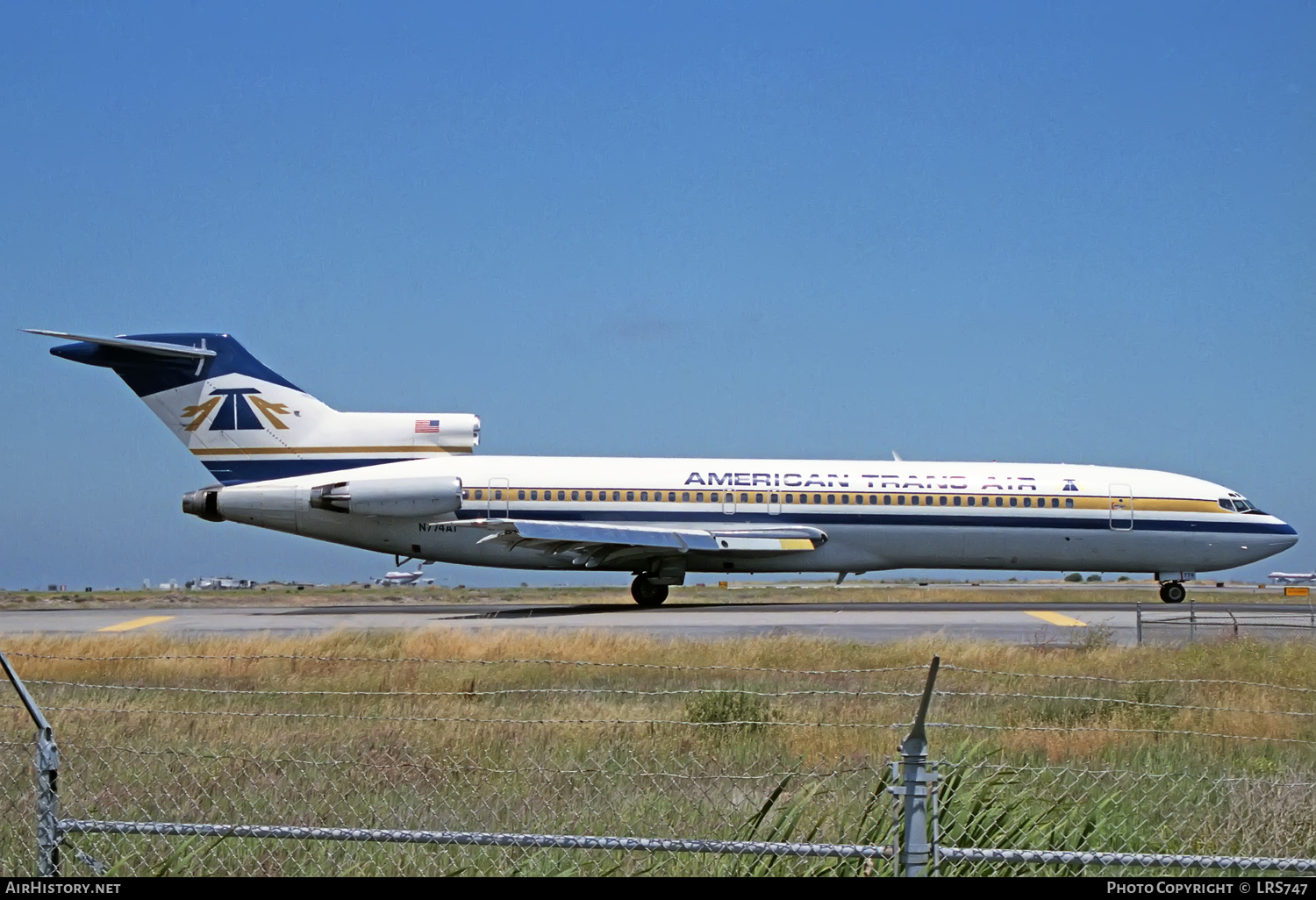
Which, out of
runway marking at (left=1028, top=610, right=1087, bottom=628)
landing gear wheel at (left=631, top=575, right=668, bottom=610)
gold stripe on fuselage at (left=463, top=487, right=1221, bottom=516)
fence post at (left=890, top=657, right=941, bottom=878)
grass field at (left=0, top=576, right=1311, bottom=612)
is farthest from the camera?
grass field at (left=0, top=576, right=1311, bottom=612)

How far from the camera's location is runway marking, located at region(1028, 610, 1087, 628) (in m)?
23.8

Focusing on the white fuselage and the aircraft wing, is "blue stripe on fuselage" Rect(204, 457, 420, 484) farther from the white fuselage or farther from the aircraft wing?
the aircraft wing

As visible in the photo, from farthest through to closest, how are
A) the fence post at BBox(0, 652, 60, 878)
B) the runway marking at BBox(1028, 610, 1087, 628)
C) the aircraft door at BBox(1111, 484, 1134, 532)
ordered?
the aircraft door at BBox(1111, 484, 1134, 532), the runway marking at BBox(1028, 610, 1087, 628), the fence post at BBox(0, 652, 60, 878)

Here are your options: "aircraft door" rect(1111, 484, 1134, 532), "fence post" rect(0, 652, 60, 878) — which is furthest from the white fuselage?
"fence post" rect(0, 652, 60, 878)

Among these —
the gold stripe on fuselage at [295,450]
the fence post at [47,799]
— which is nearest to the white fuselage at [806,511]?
the gold stripe on fuselage at [295,450]

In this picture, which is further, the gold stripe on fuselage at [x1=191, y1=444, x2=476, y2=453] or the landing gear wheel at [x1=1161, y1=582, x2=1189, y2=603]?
the landing gear wheel at [x1=1161, y1=582, x2=1189, y2=603]

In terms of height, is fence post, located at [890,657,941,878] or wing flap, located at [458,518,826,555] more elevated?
wing flap, located at [458,518,826,555]

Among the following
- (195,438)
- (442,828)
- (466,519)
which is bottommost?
(442,828)

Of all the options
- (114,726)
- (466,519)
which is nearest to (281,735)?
(114,726)

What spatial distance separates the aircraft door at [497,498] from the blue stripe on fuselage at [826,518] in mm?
20

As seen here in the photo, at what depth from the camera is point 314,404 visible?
3061cm

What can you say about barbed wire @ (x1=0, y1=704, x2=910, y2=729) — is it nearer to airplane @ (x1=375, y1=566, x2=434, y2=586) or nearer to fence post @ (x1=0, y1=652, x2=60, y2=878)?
fence post @ (x1=0, y1=652, x2=60, y2=878)
